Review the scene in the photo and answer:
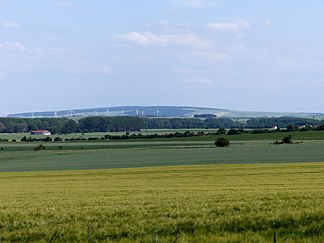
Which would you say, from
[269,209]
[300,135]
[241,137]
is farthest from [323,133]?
[269,209]

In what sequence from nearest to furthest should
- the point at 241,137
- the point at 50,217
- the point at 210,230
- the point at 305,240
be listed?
the point at 305,240 → the point at 210,230 → the point at 50,217 → the point at 241,137

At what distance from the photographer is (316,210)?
11797 mm

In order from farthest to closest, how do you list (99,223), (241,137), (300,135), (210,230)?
(241,137)
(300,135)
(99,223)
(210,230)

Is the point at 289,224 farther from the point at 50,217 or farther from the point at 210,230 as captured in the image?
the point at 50,217

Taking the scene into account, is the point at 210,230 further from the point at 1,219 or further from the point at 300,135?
the point at 300,135

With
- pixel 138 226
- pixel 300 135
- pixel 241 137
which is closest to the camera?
pixel 138 226

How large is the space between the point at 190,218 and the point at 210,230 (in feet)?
4.30

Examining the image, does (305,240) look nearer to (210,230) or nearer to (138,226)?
(210,230)

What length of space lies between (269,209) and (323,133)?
104438 millimetres

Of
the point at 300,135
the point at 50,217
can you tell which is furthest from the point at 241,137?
the point at 50,217

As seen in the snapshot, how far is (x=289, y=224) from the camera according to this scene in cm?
1070

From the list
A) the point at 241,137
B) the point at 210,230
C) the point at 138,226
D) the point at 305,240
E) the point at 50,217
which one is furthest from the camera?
the point at 241,137

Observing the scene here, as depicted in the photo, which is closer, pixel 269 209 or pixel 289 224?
pixel 289 224

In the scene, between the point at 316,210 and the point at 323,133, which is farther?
the point at 323,133
